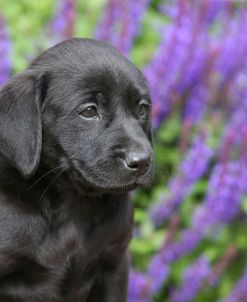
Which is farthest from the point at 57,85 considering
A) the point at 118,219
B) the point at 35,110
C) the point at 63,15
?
the point at 63,15

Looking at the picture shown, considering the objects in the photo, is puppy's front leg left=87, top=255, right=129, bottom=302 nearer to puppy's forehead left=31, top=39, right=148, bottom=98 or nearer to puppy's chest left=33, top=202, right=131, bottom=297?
puppy's chest left=33, top=202, right=131, bottom=297

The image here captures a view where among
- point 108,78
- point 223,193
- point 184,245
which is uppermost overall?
point 108,78

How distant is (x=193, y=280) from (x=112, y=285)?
3.10ft

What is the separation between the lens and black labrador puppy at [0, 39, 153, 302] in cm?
288

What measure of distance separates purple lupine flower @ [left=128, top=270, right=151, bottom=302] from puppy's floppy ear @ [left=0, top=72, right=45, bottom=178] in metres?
1.23

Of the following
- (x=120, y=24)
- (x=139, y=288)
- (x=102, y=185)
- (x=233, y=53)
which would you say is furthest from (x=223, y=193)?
(x=102, y=185)

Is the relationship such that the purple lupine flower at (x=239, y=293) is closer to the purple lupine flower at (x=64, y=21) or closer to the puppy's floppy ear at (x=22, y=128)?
the purple lupine flower at (x=64, y=21)

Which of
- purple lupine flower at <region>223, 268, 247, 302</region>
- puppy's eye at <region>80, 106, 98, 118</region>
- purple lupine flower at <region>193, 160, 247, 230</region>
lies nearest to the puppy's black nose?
puppy's eye at <region>80, 106, 98, 118</region>

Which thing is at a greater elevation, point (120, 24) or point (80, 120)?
point (80, 120)

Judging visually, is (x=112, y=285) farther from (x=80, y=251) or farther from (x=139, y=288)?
(x=139, y=288)

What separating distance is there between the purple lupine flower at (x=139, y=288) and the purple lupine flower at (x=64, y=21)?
3.80 feet

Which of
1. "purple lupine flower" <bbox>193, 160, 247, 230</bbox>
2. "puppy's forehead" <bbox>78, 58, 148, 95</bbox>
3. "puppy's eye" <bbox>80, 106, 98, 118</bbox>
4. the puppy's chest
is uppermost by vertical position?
"puppy's forehead" <bbox>78, 58, 148, 95</bbox>

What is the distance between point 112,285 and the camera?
3199mm

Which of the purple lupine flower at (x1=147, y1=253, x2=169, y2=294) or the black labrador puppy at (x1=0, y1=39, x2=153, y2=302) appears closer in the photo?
the black labrador puppy at (x1=0, y1=39, x2=153, y2=302)
